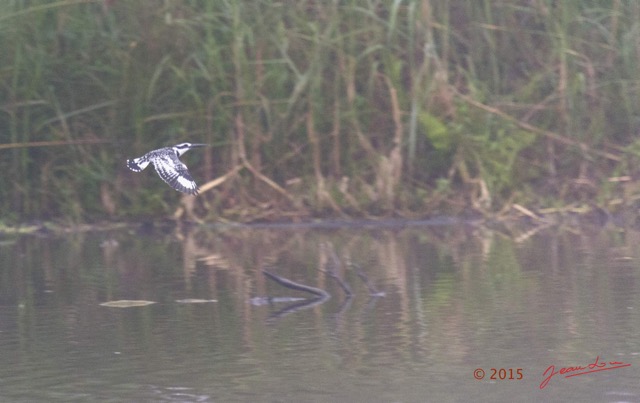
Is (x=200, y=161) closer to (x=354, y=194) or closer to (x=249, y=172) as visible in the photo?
(x=249, y=172)

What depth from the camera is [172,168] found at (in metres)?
6.46

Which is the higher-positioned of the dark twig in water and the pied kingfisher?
the pied kingfisher

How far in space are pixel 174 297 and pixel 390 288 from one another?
37.6 inches

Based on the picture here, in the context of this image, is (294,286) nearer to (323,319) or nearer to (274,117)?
(323,319)

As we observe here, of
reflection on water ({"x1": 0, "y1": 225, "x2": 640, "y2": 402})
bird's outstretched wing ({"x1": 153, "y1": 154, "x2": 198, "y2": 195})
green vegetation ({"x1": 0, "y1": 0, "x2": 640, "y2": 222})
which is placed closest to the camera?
reflection on water ({"x1": 0, "y1": 225, "x2": 640, "y2": 402})

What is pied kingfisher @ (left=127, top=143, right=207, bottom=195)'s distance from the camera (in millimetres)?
6164

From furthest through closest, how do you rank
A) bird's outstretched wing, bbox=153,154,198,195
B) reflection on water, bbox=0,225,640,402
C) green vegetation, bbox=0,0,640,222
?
green vegetation, bbox=0,0,640,222 → bird's outstretched wing, bbox=153,154,198,195 → reflection on water, bbox=0,225,640,402

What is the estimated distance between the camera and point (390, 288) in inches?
240

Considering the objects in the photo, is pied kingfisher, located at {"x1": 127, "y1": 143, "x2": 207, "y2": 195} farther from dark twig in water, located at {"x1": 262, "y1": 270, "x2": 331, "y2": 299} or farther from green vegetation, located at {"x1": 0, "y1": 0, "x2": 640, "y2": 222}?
green vegetation, located at {"x1": 0, "y1": 0, "x2": 640, "y2": 222}

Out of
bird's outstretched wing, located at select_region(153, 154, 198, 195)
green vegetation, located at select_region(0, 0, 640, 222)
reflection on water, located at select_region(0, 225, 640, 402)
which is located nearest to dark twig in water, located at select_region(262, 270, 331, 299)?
reflection on water, located at select_region(0, 225, 640, 402)

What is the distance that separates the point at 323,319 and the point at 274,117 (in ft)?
12.4

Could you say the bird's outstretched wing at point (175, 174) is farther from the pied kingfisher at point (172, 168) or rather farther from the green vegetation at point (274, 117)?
the green vegetation at point (274, 117)

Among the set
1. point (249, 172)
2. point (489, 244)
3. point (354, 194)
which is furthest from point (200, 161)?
point (489, 244)

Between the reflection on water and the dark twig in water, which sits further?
the dark twig in water
